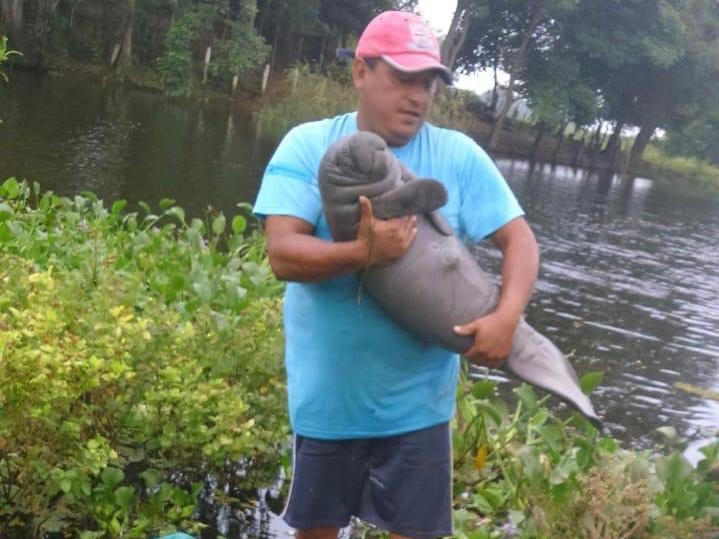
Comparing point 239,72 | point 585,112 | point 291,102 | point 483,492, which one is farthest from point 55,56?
point 483,492

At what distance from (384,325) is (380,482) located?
0.45m

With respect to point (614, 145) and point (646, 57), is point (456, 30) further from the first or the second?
point (614, 145)

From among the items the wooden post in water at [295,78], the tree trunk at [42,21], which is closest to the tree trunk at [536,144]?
the wooden post in water at [295,78]

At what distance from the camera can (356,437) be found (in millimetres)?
2615

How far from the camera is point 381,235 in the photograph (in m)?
2.38

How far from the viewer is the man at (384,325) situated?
2.56m

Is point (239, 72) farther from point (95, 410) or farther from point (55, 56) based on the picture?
point (95, 410)

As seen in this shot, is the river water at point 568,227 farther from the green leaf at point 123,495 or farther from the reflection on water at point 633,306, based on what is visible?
the green leaf at point 123,495

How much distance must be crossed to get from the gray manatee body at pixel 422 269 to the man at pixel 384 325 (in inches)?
2.4

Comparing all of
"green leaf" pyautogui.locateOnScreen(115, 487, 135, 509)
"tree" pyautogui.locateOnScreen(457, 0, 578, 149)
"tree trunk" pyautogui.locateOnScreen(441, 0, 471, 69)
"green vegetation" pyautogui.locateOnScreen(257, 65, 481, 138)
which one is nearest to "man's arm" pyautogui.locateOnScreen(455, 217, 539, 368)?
"green leaf" pyautogui.locateOnScreen(115, 487, 135, 509)

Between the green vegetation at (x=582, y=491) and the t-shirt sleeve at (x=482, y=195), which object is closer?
the t-shirt sleeve at (x=482, y=195)

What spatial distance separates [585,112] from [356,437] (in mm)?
47817

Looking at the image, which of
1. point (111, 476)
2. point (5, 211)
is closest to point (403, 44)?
point (111, 476)

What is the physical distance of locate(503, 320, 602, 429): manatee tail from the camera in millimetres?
2523
